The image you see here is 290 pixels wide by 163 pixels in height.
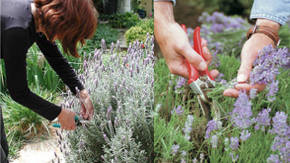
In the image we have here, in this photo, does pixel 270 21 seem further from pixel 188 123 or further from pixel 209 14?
pixel 188 123

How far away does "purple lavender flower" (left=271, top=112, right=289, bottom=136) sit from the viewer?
0.84 meters

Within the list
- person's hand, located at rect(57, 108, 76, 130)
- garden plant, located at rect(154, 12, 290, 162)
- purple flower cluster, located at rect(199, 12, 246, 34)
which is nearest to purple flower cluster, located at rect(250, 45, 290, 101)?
garden plant, located at rect(154, 12, 290, 162)

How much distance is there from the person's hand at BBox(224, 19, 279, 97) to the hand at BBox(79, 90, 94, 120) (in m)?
0.72

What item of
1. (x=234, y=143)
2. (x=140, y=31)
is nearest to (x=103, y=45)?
(x=140, y=31)

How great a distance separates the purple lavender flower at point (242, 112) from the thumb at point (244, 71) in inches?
1.7

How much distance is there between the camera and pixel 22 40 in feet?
2.93

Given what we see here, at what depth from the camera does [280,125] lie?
86cm

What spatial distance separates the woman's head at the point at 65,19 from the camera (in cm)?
96

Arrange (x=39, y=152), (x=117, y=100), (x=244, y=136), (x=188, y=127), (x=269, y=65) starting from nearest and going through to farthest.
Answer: (x=269, y=65) → (x=244, y=136) → (x=188, y=127) → (x=117, y=100) → (x=39, y=152)

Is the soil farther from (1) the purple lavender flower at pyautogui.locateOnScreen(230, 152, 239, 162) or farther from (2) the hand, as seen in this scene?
(1) the purple lavender flower at pyautogui.locateOnScreen(230, 152, 239, 162)

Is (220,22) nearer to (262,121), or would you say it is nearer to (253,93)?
(253,93)

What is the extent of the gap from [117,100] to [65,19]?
1.58 feet

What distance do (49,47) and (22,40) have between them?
0.29 meters

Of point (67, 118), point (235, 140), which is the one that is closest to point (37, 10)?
point (67, 118)
